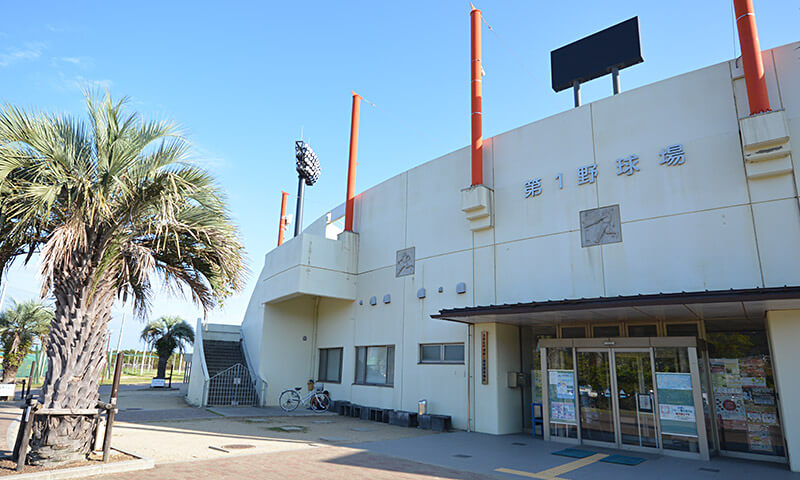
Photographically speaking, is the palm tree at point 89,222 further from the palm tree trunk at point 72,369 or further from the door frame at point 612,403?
the door frame at point 612,403

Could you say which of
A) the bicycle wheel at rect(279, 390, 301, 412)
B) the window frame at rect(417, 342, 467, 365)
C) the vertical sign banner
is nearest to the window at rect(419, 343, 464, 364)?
the window frame at rect(417, 342, 467, 365)

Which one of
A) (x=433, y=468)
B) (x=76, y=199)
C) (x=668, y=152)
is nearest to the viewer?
(x=76, y=199)

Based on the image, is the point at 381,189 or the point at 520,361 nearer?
the point at 520,361

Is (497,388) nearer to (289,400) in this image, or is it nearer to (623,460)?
(623,460)

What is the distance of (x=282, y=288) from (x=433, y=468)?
1138 centimetres

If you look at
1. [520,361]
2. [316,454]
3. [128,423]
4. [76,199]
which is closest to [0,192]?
[76,199]

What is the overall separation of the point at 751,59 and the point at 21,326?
30639mm

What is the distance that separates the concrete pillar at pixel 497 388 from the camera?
41.7ft

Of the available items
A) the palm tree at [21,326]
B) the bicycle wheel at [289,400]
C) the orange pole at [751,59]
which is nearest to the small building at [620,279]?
the orange pole at [751,59]

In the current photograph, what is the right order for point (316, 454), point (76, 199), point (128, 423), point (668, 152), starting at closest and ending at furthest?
point (76, 199) < point (316, 454) < point (668, 152) < point (128, 423)

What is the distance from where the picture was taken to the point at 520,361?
13.7 meters

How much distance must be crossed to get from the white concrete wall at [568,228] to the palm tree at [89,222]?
300 inches

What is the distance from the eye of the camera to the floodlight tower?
21891mm

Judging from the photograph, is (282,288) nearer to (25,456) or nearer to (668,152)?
(25,456)
